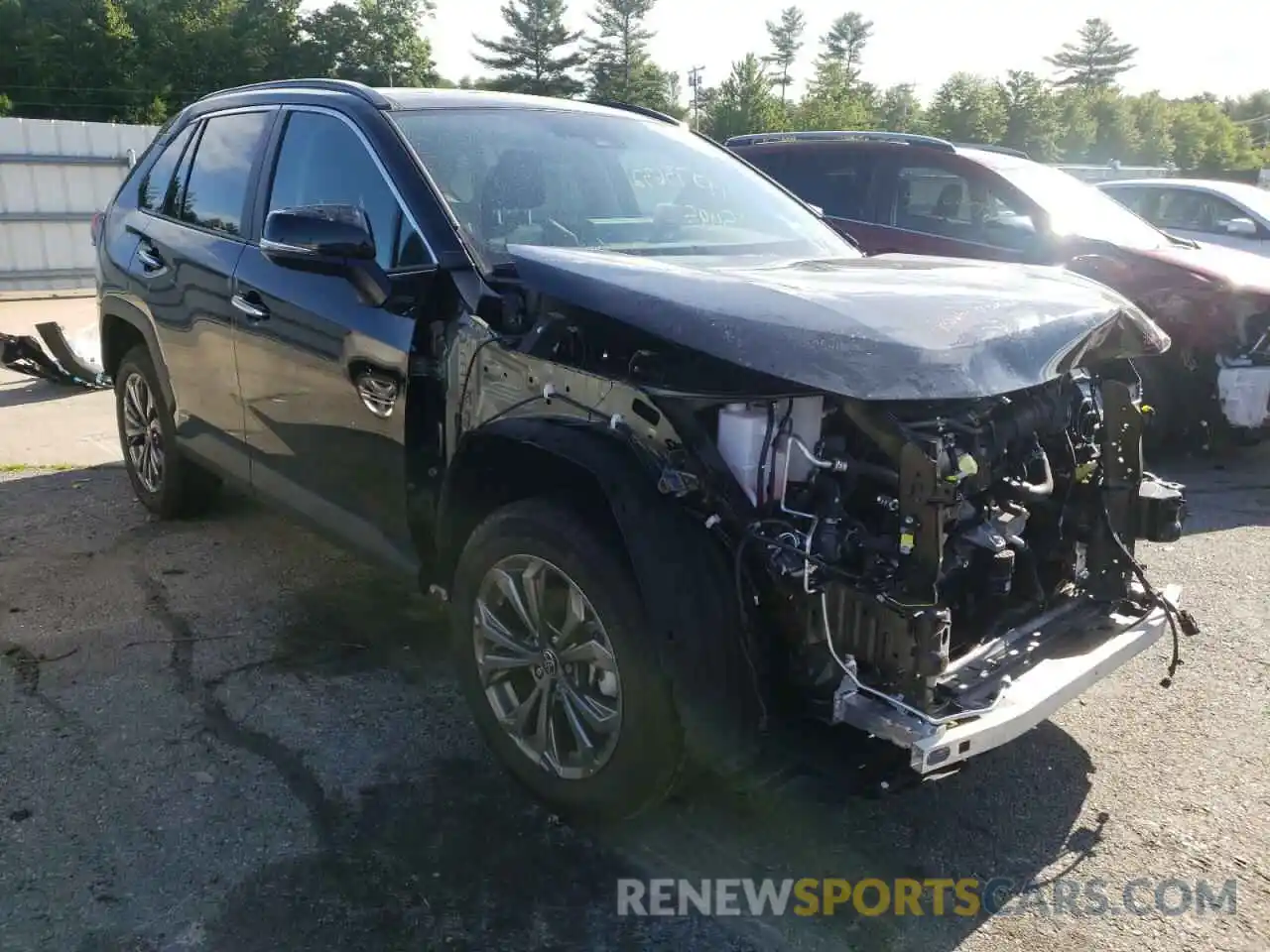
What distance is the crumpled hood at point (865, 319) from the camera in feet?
8.25

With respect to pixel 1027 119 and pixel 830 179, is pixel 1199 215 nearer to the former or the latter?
pixel 830 179

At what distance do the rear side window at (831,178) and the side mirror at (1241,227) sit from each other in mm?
4770

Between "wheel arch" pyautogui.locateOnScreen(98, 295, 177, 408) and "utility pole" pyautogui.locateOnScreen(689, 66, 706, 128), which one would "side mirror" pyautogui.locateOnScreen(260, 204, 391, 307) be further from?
"utility pole" pyautogui.locateOnScreen(689, 66, 706, 128)

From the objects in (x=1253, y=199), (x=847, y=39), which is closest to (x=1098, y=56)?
(x=847, y=39)

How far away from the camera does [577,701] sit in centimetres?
294

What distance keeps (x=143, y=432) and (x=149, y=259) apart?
3.30 feet

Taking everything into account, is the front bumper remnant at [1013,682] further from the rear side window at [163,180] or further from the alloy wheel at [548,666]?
the rear side window at [163,180]

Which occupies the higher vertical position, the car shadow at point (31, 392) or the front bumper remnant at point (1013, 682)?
the front bumper remnant at point (1013, 682)

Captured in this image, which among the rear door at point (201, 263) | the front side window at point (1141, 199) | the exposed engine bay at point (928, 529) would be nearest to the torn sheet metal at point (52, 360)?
the rear door at point (201, 263)

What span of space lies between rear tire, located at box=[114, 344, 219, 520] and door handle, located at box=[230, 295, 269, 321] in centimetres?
119

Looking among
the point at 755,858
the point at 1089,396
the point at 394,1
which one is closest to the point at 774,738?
the point at 755,858

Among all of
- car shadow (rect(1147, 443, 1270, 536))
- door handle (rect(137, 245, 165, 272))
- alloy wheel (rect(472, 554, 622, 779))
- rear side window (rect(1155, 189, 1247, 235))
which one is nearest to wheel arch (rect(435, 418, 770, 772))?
alloy wheel (rect(472, 554, 622, 779))

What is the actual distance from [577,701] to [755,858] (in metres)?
0.63

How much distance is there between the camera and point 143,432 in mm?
5516
